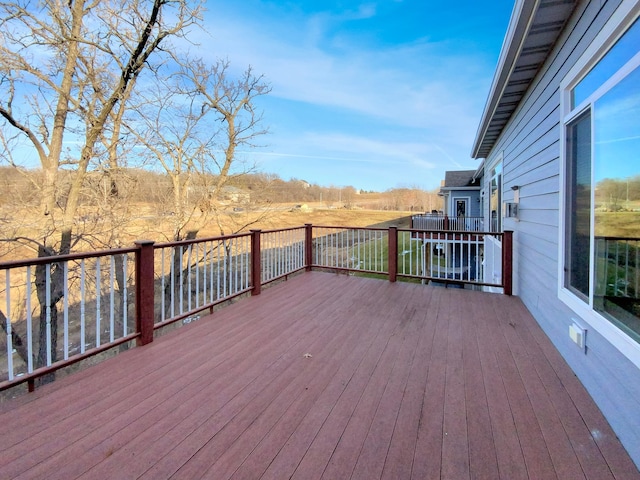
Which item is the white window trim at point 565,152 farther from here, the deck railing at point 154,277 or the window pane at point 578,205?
the deck railing at point 154,277

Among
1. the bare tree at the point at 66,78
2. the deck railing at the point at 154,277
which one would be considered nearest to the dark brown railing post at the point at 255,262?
the deck railing at the point at 154,277

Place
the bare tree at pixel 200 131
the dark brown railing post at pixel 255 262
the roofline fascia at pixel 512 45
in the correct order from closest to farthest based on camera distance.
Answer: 1. the roofline fascia at pixel 512 45
2. the dark brown railing post at pixel 255 262
3. the bare tree at pixel 200 131

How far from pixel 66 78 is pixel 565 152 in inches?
334

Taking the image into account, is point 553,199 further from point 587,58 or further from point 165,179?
point 165,179

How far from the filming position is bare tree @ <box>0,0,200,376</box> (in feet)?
19.1

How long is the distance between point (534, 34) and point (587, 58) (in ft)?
3.11

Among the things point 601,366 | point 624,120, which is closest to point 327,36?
point 624,120

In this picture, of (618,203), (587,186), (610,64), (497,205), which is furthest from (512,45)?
(497,205)

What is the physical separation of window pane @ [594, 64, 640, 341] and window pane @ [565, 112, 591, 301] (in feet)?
0.46

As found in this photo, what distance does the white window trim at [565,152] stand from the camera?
1569mm

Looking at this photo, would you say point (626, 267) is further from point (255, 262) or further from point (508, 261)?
point (255, 262)

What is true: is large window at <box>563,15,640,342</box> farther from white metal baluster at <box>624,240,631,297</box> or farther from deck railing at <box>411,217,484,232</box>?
deck railing at <box>411,217,484,232</box>

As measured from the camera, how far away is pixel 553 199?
2830 millimetres

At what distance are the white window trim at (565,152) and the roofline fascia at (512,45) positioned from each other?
0.57 meters
